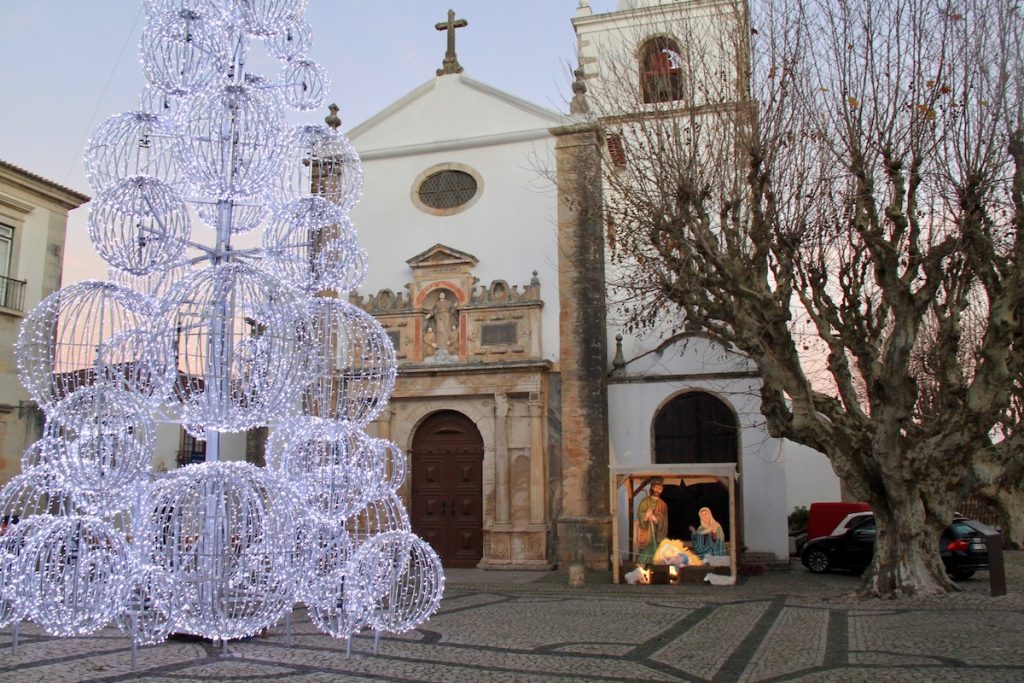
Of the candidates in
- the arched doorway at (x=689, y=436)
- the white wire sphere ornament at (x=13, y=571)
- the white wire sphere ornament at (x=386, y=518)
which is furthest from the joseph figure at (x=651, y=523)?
the white wire sphere ornament at (x=13, y=571)

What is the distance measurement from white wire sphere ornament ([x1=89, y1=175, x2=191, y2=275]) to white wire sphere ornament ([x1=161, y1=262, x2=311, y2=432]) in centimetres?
107

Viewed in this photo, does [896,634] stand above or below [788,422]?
below

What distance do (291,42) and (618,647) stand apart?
21.0 feet

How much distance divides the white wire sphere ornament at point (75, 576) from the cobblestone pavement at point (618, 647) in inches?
16.5

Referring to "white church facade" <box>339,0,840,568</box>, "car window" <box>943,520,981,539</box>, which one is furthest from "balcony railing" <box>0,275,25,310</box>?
"car window" <box>943,520,981,539</box>

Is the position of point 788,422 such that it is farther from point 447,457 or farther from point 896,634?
point 447,457

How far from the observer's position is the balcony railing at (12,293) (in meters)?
17.5

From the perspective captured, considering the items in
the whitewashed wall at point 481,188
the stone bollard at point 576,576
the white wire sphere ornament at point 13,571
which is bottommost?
the stone bollard at point 576,576

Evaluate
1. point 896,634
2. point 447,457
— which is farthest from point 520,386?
point 896,634

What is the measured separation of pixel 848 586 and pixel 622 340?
20.9 feet

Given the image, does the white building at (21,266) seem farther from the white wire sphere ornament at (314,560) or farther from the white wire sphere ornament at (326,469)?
the white wire sphere ornament at (314,560)

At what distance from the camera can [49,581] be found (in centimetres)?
730

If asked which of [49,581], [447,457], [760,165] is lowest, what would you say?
[49,581]

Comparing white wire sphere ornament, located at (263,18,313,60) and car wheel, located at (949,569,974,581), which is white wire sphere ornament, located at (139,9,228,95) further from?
car wheel, located at (949,569,974,581)
